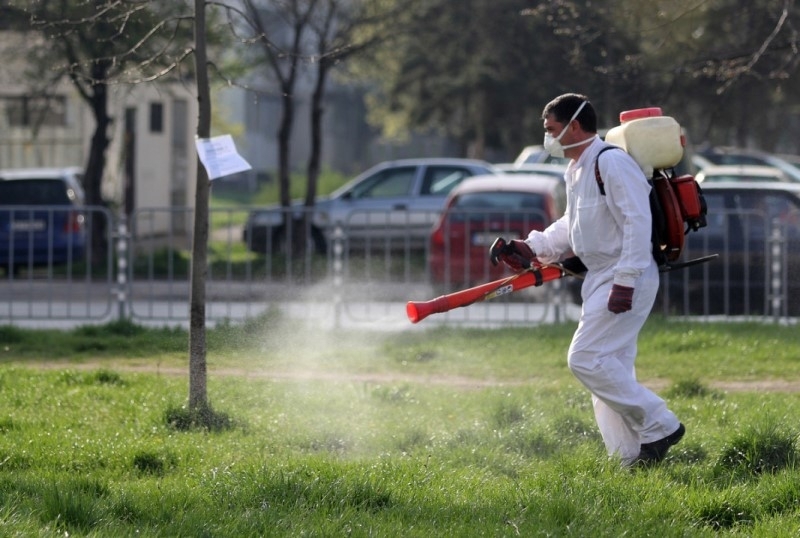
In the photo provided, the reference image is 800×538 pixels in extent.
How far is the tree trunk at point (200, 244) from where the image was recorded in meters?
7.27

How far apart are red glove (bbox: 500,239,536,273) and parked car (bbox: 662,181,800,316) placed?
252 inches

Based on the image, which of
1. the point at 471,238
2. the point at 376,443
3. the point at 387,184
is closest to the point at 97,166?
the point at 387,184

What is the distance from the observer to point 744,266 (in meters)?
12.9

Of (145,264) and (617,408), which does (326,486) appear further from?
(145,264)

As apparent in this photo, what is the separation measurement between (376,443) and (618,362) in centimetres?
135

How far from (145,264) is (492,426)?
791cm

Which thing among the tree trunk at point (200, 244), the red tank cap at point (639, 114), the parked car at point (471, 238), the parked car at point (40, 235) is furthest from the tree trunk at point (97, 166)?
the red tank cap at point (639, 114)

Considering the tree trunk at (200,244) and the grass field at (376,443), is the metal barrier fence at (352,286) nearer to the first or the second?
the grass field at (376,443)

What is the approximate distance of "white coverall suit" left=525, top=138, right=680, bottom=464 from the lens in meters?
6.05

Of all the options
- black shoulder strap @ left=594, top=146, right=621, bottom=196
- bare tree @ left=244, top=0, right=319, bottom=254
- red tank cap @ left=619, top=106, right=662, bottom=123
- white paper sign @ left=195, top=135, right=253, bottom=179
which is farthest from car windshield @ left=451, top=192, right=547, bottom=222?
black shoulder strap @ left=594, top=146, right=621, bottom=196

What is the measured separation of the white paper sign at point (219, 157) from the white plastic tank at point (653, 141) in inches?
83.1

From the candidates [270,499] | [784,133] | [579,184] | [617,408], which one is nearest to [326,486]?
[270,499]

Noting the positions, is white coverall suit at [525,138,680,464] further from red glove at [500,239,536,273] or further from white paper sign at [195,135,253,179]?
white paper sign at [195,135,253,179]

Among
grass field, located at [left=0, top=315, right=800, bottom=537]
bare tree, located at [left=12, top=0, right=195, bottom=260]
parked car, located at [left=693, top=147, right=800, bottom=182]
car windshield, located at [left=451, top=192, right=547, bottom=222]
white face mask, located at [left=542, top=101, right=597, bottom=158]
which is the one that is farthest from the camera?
parked car, located at [left=693, top=147, right=800, bottom=182]
